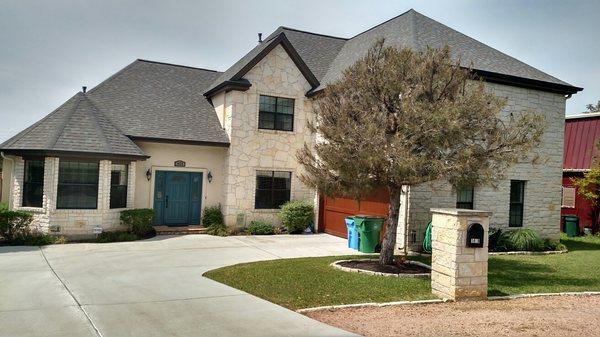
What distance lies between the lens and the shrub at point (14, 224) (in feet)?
44.1

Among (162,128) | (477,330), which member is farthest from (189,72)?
(477,330)

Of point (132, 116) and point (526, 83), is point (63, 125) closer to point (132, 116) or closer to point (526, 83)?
point (132, 116)

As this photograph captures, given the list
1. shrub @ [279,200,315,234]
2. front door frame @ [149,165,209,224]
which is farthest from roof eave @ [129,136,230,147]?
shrub @ [279,200,315,234]

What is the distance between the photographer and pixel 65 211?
14.8m

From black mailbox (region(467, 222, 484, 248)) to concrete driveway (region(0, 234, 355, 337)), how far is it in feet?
10.2

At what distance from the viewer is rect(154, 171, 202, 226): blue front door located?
57.7 feet

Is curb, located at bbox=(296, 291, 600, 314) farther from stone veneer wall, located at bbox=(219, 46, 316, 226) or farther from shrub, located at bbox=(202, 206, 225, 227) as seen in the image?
shrub, located at bbox=(202, 206, 225, 227)

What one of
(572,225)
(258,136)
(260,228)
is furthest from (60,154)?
(572,225)

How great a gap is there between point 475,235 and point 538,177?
9.81 metres

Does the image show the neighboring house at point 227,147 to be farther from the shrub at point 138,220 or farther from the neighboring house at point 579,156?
the neighboring house at point 579,156

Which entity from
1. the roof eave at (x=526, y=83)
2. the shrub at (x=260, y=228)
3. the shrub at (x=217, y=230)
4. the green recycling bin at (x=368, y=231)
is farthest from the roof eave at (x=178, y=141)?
the roof eave at (x=526, y=83)

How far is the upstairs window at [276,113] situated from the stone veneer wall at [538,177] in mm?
7442

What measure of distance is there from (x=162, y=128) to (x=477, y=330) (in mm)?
13869

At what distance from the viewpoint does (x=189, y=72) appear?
21.9m
